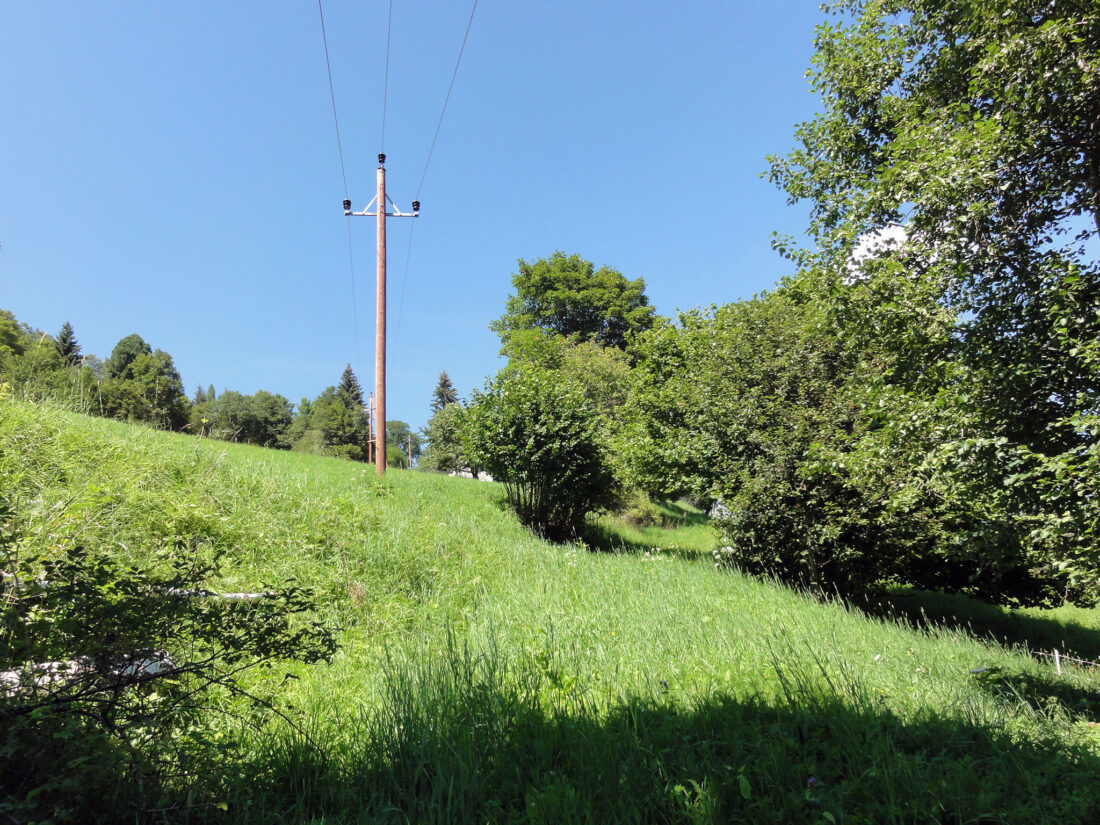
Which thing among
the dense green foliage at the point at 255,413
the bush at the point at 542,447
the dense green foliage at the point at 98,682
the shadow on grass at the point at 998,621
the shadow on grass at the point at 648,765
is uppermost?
the dense green foliage at the point at 255,413

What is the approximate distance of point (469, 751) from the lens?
2.87m

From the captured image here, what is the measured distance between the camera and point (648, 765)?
291 cm

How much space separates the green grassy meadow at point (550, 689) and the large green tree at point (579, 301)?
29.3m

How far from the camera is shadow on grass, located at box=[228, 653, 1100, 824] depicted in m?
2.54

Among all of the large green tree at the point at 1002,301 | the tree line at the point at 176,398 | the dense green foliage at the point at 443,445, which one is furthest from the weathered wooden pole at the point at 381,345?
the dense green foliage at the point at 443,445

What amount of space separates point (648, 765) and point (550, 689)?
39.7 inches

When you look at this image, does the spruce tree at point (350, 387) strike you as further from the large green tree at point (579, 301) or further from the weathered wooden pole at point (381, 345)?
the weathered wooden pole at point (381, 345)

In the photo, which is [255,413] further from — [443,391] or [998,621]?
[998,621]

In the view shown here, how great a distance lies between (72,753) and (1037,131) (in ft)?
28.8

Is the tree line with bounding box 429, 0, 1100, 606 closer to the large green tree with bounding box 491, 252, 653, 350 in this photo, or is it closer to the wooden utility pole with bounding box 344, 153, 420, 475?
the wooden utility pole with bounding box 344, 153, 420, 475

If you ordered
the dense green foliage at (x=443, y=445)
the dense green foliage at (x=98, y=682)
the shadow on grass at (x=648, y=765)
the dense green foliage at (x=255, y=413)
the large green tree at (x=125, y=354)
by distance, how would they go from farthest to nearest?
the dense green foliage at (x=255, y=413), the large green tree at (x=125, y=354), the dense green foliage at (x=443, y=445), the shadow on grass at (x=648, y=765), the dense green foliage at (x=98, y=682)

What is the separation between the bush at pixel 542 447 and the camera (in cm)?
1343

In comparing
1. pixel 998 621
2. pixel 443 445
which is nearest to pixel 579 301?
pixel 443 445

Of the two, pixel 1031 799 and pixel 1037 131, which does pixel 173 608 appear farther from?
pixel 1037 131
